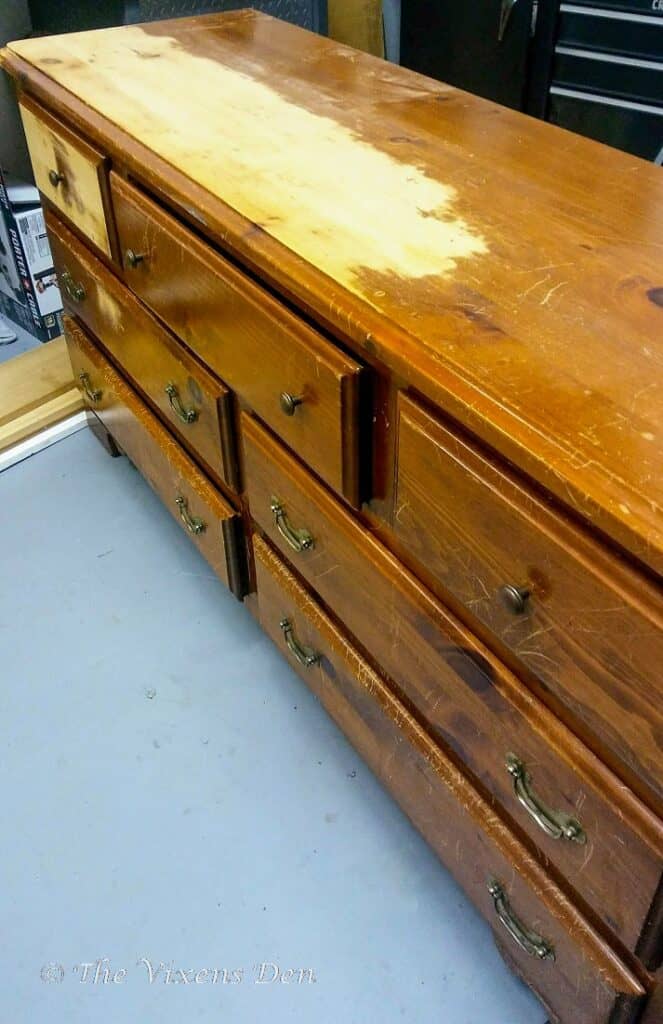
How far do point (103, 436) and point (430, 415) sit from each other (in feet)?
3.64

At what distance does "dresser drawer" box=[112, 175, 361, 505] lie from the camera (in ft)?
2.65

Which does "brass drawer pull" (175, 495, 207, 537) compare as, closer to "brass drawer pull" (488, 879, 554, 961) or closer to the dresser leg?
the dresser leg

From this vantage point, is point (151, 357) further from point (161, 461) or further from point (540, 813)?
point (540, 813)

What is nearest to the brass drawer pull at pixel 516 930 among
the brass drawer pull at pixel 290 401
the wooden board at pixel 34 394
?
the brass drawer pull at pixel 290 401

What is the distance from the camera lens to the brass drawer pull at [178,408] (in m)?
1.16

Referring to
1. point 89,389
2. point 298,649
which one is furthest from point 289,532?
point 89,389

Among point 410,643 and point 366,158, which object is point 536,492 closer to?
point 410,643

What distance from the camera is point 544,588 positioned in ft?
2.07

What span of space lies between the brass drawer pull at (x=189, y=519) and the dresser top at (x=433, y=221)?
18.3 inches

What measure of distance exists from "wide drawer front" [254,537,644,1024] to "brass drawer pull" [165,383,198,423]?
184 millimetres

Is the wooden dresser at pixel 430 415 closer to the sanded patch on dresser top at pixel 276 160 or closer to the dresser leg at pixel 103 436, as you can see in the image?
the sanded patch on dresser top at pixel 276 160

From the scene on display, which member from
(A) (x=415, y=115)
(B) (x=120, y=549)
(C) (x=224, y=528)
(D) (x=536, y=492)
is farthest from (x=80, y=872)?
(A) (x=415, y=115)

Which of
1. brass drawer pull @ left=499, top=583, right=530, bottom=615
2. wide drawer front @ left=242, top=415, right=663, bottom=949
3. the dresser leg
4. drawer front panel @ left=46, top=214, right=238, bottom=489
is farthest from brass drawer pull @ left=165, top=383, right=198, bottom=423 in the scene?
brass drawer pull @ left=499, top=583, right=530, bottom=615

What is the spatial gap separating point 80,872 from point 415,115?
1026 mm
